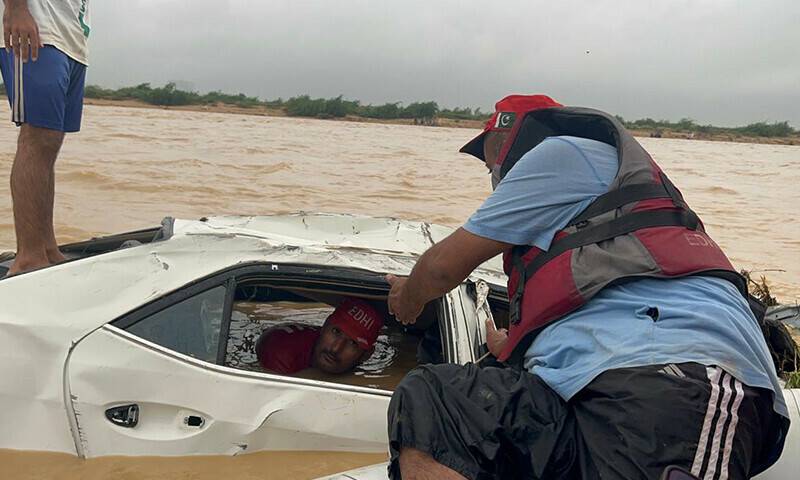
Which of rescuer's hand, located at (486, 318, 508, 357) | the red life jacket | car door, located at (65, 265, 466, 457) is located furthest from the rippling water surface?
the red life jacket

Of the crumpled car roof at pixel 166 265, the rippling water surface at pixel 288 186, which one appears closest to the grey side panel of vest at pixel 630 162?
the crumpled car roof at pixel 166 265

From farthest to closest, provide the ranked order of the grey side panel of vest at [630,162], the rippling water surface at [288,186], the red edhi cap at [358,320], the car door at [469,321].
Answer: the rippling water surface at [288,186] < the red edhi cap at [358,320] < the car door at [469,321] < the grey side panel of vest at [630,162]

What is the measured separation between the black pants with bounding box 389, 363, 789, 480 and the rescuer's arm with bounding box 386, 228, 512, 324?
1.04 ft

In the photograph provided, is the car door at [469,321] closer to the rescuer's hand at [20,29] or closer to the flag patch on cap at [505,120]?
the flag patch on cap at [505,120]

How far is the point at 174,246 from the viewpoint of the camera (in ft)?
9.41

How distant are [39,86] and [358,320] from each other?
193cm

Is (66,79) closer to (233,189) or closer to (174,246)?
(174,246)

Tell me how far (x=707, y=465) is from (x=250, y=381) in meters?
1.54

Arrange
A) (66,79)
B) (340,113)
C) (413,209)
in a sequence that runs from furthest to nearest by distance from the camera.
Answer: (340,113) < (413,209) < (66,79)

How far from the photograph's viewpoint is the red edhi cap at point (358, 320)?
3.65 metres

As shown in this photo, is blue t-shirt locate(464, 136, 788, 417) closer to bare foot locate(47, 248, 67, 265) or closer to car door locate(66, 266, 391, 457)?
car door locate(66, 266, 391, 457)

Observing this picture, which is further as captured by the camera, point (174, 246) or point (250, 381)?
point (174, 246)

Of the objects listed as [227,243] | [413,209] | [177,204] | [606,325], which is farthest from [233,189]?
[606,325]

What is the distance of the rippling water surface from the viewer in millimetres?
8922
